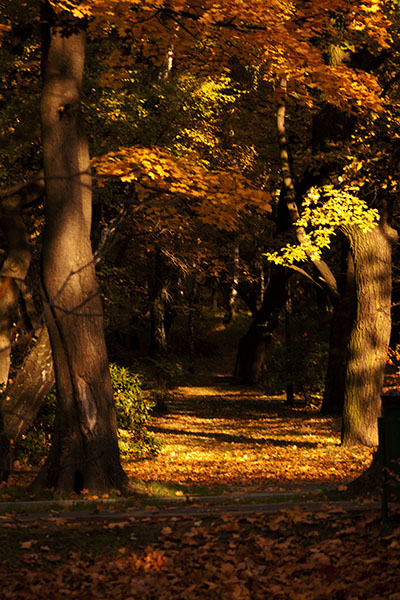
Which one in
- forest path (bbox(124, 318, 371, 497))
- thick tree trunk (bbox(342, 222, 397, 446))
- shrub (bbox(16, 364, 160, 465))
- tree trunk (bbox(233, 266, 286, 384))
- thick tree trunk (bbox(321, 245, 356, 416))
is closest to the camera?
forest path (bbox(124, 318, 371, 497))

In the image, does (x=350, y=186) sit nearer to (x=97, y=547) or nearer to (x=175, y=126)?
(x=175, y=126)

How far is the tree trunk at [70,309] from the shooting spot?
10.1 metres

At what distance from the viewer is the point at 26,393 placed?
43.5 feet

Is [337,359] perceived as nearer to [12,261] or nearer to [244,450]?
[244,450]

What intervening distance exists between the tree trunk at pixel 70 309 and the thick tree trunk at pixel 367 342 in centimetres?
656

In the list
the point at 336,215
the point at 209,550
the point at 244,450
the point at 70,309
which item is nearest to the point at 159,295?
the point at 244,450

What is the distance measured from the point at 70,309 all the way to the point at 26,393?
386 centimetres

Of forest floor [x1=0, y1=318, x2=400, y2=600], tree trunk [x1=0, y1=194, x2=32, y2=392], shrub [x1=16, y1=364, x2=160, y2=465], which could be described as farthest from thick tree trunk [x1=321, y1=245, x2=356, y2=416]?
forest floor [x1=0, y1=318, x2=400, y2=600]

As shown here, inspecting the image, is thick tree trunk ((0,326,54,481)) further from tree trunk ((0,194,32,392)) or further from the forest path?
the forest path

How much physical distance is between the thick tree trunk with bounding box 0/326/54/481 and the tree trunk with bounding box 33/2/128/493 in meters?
2.93

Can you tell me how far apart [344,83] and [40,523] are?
31.6ft

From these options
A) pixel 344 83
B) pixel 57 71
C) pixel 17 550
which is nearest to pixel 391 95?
pixel 344 83

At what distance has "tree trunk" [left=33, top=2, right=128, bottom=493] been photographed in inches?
396

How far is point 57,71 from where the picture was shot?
10.5 metres
